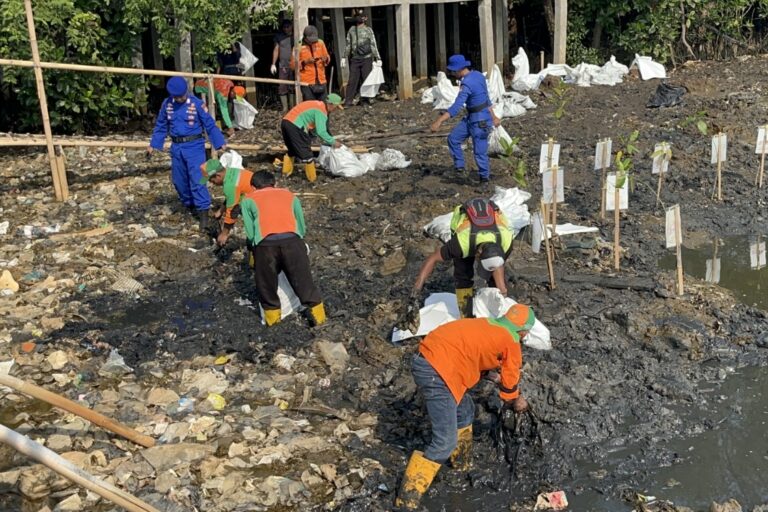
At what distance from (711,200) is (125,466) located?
23.0ft

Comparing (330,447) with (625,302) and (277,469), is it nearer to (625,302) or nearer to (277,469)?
(277,469)

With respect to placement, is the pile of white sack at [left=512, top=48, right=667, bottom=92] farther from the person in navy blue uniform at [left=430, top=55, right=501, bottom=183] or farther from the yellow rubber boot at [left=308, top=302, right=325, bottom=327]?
the yellow rubber boot at [left=308, top=302, right=325, bottom=327]

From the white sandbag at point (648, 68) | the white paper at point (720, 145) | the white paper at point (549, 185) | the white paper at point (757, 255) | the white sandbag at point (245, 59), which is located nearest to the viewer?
the white paper at point (549, 185)

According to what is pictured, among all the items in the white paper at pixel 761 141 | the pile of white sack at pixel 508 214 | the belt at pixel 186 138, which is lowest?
the pile of white sack at pixel 508 214

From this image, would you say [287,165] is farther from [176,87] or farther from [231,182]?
[231,182]

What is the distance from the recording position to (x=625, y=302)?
6621 millimetres

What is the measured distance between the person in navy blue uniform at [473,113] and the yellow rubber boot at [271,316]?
3.68m

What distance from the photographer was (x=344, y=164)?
A: 33.4ft

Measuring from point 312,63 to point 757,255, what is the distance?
22.6 feet

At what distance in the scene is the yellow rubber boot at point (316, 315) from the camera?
21.8 ft

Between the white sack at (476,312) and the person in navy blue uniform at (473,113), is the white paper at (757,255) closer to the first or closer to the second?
the white sack at (476,312)

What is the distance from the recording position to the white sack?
5.86 meters

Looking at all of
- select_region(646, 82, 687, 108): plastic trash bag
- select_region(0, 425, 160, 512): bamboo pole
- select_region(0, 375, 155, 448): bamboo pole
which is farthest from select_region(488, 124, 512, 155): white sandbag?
select_region(0, 425, 160, 512): bamboo pole

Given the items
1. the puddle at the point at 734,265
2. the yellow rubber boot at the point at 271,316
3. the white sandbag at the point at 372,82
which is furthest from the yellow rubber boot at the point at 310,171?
the puddle at the point at 734,265
